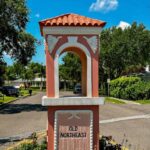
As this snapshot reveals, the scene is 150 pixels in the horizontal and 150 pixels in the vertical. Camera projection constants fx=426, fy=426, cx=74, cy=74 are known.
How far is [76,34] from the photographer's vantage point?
30.9ft

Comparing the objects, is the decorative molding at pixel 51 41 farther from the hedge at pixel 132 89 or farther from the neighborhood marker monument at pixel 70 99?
the hedge at pixel 132 89

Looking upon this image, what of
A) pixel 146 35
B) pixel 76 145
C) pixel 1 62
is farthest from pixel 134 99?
pixel 76 145

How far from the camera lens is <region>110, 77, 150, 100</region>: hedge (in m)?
44.8

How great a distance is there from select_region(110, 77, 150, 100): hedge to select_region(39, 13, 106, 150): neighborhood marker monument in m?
35.4

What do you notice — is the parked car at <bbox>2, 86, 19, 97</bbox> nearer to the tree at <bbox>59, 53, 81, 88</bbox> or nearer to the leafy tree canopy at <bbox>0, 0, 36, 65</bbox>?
the tree at <bbox>59, 53, 81, 88</bbox>

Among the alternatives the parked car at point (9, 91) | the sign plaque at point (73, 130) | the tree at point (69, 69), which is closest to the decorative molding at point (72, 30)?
the sign plaque at point (73, 130)

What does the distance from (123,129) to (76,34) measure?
9490 millimetres

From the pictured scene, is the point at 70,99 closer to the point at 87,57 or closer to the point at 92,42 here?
the point at 87,57

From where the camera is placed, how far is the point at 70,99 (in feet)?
30.2

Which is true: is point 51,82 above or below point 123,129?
above

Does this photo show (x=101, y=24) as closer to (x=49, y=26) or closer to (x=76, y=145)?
(x=49, y=26)

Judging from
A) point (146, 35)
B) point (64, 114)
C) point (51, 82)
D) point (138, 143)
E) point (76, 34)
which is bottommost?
point (138, 143)

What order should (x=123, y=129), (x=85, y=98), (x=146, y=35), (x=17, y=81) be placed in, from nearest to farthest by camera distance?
(x=85, y=98) < (x=123, y=129) < (x=146, y=35) < (x=17, y=81)

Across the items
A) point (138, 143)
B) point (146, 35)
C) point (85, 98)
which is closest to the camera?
point (85, 98)
